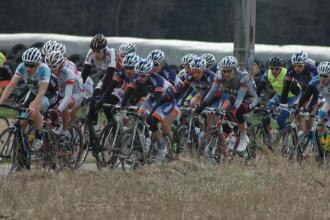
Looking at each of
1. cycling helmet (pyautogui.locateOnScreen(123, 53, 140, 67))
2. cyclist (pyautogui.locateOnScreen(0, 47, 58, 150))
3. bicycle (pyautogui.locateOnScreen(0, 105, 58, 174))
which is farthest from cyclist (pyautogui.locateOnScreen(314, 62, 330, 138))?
bicycle (pyautogui.locateOnScreen(0, 105, 58, 174))

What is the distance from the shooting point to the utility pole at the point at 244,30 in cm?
1819

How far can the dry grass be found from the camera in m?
9.45

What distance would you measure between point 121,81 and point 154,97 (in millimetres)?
868

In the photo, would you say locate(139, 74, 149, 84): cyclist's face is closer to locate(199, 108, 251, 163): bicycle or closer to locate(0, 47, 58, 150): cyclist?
locate(199, 108, 251, 163): bicycle

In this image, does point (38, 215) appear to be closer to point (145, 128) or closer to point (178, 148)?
point (145, 128)

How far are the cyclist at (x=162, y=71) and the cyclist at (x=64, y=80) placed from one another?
2069 millimetres

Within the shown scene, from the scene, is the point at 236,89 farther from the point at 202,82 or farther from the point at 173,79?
the point at 202,82

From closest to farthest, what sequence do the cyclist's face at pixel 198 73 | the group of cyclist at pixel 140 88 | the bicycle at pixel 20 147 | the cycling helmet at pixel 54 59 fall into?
the bicycle at pixel 20 147 → the group of cyclist at pixel 140 88 → the cycling helmet at pixel 54 59 → the cyclist's face at pixel 198 73

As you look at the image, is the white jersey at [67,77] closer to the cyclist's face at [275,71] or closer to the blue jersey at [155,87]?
the blue jersey at [155,87]

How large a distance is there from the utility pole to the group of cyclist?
0.92 meters

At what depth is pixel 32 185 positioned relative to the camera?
10867mm

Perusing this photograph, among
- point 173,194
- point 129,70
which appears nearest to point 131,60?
point 129,70

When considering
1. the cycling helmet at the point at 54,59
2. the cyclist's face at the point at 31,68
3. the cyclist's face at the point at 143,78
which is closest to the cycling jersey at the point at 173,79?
the cyclist's face at the point at 143,78

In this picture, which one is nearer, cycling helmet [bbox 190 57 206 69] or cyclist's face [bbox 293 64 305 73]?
cycling helmet [bbox 190 57 206 69]
